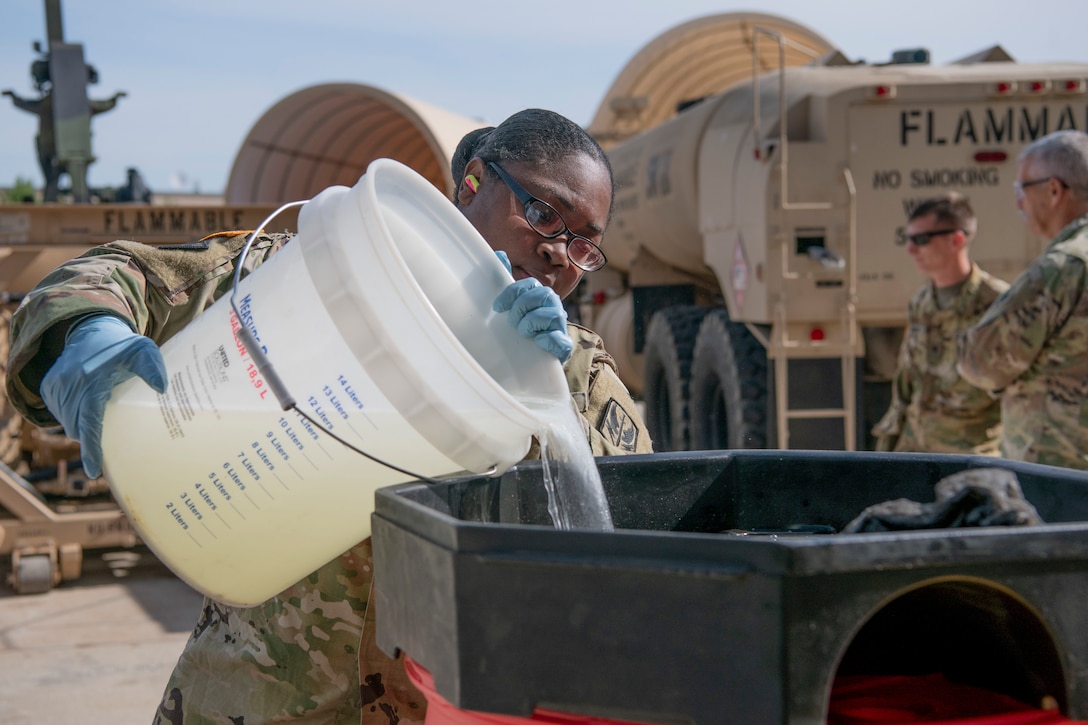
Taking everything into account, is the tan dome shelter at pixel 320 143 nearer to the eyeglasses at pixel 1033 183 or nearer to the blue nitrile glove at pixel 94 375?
the eyeglasses at pixel 1033 183

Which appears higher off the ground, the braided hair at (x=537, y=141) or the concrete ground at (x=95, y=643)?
the braided hair at (x=537, y=141)

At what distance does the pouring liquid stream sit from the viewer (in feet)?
4.63

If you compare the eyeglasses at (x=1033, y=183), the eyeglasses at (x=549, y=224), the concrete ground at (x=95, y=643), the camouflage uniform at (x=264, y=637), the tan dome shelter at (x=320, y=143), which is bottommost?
the concrete ground at (x=95, y=643)

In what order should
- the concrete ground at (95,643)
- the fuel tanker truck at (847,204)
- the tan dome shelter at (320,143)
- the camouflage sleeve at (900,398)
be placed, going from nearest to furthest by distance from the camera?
1. the concrete ground at (95,643)
2. the camouflage sleeve at (900,398)
3. the fuel tanker truck at (847,204)
4. the tan dome shelter at (320,143)

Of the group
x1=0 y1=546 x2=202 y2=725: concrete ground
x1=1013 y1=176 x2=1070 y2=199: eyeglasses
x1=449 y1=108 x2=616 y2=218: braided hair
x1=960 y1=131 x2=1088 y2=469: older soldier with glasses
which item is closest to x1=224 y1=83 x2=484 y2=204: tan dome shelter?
x1=0 y1=546 x2=202 y2=725: concrete ground

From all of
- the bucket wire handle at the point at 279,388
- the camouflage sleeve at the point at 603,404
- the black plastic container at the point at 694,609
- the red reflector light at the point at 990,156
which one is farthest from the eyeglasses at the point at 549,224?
the red reflector light at the point at 990,156

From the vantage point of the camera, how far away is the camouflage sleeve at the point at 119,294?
163cm

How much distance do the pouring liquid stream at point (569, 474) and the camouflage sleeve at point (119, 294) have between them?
2.14 ft

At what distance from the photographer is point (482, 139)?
2.36 metres

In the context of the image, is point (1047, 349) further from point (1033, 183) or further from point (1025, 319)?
point (1033, 183)

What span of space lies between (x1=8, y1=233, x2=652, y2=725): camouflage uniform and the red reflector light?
14.6 ft

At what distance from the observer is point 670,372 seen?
795 cm

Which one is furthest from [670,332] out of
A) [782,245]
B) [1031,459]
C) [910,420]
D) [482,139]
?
[482,139]

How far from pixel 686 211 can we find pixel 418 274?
602 cm
